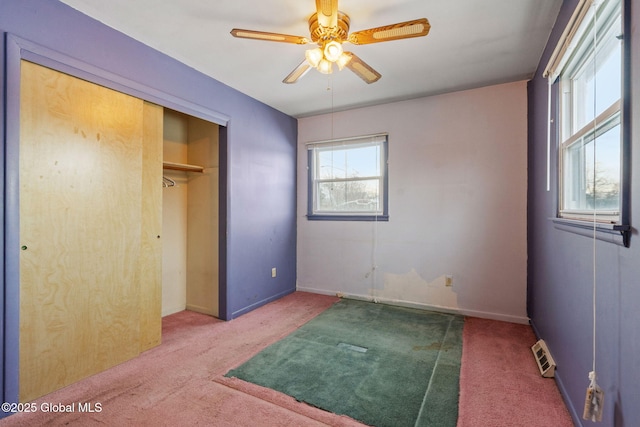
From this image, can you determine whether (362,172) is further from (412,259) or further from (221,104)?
(221,104)

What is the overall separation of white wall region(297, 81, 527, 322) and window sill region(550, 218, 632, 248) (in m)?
1.52

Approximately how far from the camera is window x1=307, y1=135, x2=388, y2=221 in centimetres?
400

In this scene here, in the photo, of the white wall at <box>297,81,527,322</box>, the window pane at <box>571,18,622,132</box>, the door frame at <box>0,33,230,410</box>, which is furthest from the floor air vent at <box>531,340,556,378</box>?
the door frame at <box>0,33,230,410</box>

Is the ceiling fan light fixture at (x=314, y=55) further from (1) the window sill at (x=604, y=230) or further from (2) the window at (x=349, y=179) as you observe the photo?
(2) the window at (x=349, y=179)

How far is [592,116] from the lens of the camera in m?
1.69

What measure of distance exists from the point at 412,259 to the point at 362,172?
1335 mm

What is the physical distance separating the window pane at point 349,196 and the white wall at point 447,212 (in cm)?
22

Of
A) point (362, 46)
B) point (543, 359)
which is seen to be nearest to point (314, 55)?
point (362, 46)

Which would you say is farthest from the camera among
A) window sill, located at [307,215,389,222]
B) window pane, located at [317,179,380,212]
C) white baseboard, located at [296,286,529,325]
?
window pane, located at [317,179,380,212]

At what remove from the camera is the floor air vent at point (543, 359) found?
216cm

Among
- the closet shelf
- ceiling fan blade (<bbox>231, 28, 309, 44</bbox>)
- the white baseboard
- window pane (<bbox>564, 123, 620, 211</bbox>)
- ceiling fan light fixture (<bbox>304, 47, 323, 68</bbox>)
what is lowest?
the white baseboard

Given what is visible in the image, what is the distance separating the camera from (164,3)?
2.04 m

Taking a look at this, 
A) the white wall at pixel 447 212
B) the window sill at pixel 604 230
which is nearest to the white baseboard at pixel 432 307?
the white wall at pixel 447 212

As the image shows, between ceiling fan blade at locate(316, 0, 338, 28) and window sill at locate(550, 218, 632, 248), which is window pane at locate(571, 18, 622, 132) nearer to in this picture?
window sill at locate(550, 218, 632, 248)
